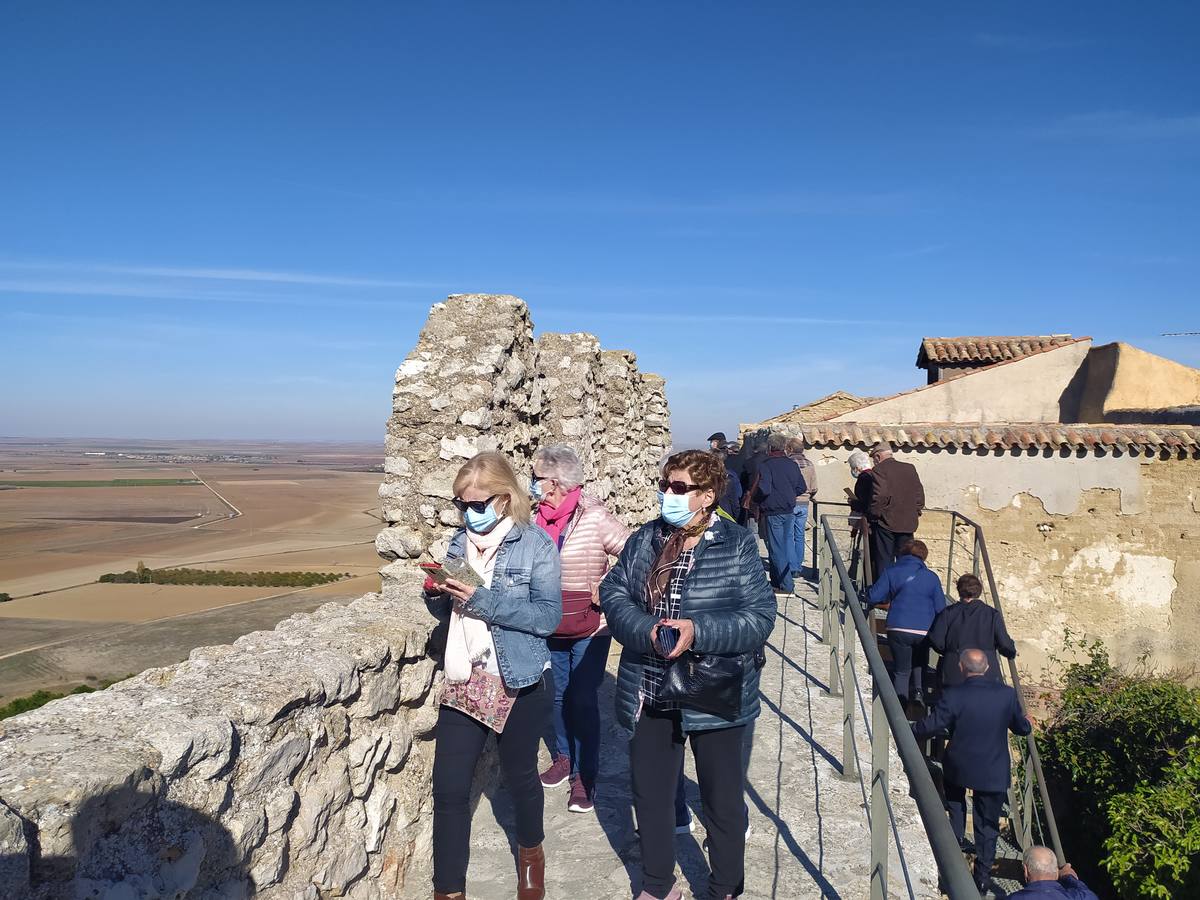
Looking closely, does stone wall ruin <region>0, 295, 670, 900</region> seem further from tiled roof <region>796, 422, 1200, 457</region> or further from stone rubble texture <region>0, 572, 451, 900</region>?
tiled roof <region>796, 422, 1200, 457</region>

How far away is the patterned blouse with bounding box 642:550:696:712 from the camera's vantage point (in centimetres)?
285

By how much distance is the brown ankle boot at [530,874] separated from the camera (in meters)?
3.09

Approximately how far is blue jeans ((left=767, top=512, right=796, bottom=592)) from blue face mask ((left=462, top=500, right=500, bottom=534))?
5786 millimetres

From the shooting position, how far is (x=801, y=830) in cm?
389

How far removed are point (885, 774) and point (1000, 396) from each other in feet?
51.0

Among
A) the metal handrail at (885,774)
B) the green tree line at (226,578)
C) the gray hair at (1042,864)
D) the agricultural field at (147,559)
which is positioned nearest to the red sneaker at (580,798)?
the metal handrail at (885,774)

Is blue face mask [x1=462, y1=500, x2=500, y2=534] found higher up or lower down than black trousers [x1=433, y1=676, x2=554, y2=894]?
higher up

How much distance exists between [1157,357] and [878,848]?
58.8 feet

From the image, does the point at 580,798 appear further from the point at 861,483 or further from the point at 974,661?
the point at 861,483

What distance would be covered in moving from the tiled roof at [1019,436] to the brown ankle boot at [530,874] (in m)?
11.5

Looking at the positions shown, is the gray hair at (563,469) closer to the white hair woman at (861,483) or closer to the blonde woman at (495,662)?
the blonde woman at (495,662)

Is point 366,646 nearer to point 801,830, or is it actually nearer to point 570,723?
point 570,723

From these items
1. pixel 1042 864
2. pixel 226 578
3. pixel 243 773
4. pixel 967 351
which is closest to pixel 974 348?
pixel 967 351

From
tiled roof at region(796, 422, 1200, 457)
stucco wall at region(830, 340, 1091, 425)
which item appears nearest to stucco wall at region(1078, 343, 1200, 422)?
stucco wall at region(830, 340, 1091, 425)
